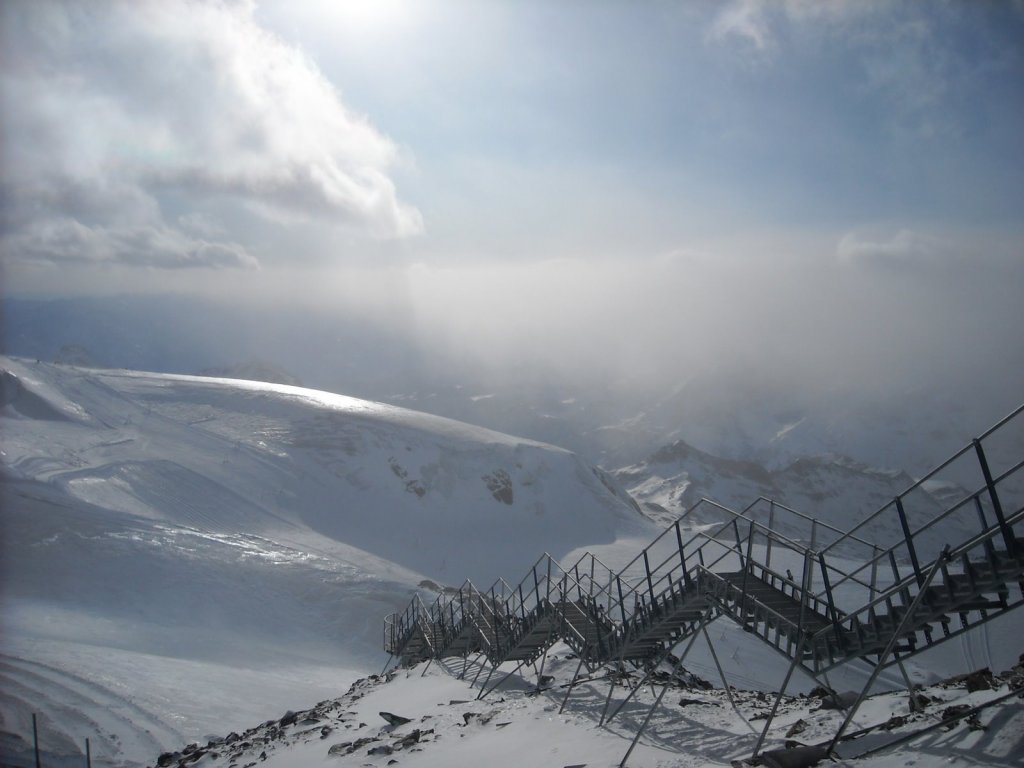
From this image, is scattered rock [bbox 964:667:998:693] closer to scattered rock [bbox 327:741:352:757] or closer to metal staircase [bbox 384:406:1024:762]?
metal staircase [bbox 384:406:1024:762]

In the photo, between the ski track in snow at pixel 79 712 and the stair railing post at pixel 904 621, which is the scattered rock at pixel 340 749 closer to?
the ski track in snow at pixel 79 712

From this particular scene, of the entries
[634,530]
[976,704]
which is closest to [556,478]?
[634,530]

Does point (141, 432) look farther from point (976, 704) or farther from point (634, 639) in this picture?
point (976, 704)

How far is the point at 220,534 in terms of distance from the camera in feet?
165

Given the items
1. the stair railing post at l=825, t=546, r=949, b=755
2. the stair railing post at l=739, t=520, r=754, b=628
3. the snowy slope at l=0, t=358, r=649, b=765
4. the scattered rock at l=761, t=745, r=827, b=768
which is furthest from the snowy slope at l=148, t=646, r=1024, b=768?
the snowy slope at l=0, t=358, r=649, b=765

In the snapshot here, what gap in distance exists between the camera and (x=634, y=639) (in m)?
15.7

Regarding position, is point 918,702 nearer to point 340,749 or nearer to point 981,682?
point 981,682

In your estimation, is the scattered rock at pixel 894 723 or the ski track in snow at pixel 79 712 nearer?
the scattered rock at pixel 894 723

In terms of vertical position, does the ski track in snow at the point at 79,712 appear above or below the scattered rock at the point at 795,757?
above

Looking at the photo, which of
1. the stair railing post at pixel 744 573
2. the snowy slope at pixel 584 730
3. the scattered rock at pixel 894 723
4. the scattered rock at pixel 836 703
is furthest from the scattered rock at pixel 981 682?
the stair railing post at pixel 744 573

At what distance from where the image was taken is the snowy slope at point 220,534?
87.4 feet

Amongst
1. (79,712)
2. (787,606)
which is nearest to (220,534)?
(79,712)

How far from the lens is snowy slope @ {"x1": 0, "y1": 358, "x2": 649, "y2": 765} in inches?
1048

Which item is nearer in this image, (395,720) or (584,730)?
(584,730)
